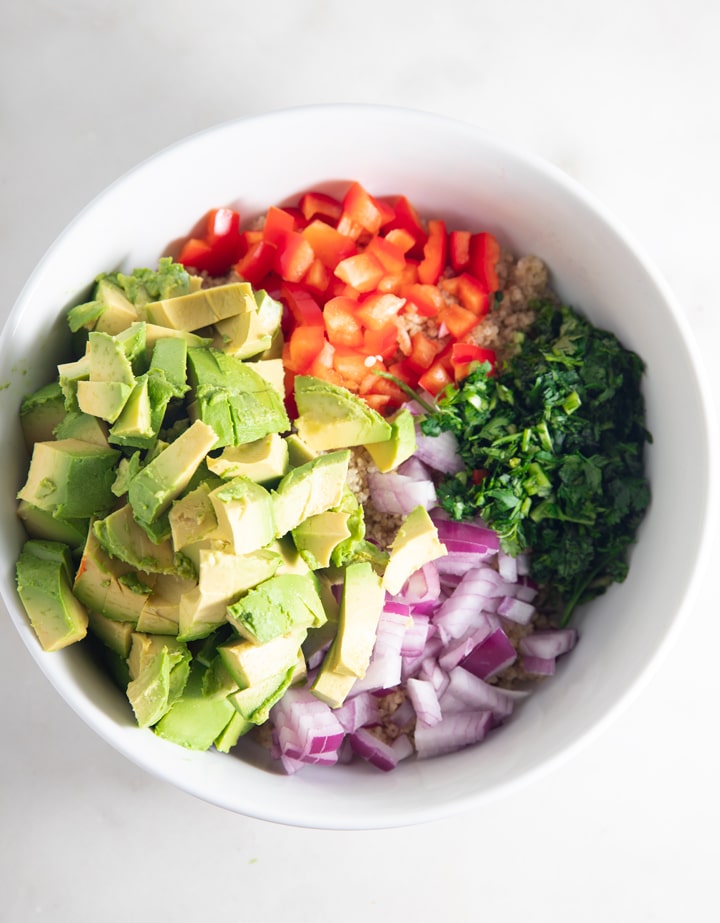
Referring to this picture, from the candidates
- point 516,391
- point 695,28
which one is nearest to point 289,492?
point 516,391

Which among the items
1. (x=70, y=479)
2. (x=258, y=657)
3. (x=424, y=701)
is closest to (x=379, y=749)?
(x=424, y=701)

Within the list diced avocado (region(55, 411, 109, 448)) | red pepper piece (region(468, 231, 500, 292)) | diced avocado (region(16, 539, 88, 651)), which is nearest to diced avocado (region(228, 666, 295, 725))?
diced avocado (region(16, 539, 88, 651))

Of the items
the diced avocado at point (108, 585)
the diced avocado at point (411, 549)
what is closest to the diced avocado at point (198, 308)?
the diced avocado at point (108, 585)

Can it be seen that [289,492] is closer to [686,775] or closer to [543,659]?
[543,659]

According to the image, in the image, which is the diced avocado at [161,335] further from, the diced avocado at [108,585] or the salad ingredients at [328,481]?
the diced avocado at [108,585]

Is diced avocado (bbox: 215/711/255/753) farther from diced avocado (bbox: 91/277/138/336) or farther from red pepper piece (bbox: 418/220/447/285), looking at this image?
red pepper piece (bbox: 418/220/447/285)

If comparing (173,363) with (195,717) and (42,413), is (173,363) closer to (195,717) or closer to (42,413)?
(42,413)
